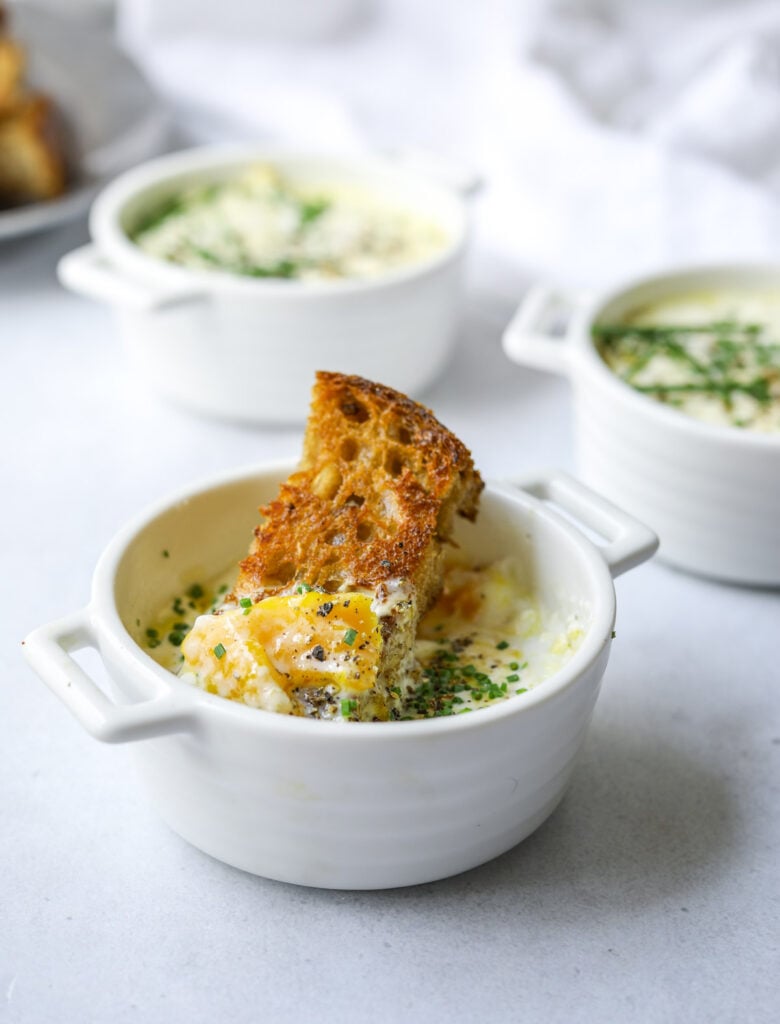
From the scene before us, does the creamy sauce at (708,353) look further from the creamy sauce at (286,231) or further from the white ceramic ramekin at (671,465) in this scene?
the creamy sauce at (286,231)

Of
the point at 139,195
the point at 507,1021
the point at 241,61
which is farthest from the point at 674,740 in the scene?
the point at 241,61

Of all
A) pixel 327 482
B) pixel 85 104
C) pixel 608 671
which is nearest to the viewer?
pixel 327 482

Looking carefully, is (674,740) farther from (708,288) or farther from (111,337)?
(111,337)

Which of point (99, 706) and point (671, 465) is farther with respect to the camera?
point (671, 465)

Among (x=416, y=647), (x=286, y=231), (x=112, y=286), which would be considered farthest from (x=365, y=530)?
(x=286, y=231)

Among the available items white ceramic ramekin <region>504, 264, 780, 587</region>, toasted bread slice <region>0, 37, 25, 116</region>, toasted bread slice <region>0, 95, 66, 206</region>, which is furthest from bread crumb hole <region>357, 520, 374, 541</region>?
toasted bread slice <region>0, 37, 25, 116</region>

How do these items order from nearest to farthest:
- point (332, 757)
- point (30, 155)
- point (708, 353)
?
point (332, 757)
point (708, 353)
point (30, 155)

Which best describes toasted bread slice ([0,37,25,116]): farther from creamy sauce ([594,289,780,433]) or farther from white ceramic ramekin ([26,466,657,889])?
white ceramic ramekin ([26,466,657,889])

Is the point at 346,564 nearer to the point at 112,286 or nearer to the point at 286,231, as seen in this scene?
the point at 112,286
